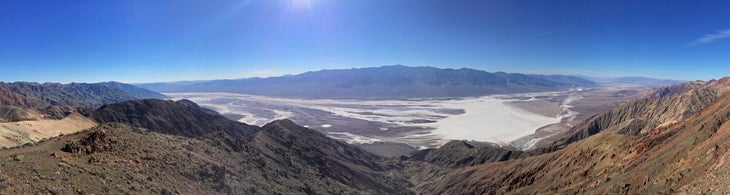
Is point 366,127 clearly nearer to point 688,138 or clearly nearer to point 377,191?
point 377,191

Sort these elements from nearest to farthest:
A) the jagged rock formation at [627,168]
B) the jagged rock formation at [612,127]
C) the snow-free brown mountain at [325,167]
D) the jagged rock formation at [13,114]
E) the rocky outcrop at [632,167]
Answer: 1. the snow-free brown mountain at [325,167]
2. the rocky outcrop at [632,167]
3. the jagged rock formation at [627,168]
4. the jagged rock formation at [13,114]
5. the jagged rock formation at [612,127]

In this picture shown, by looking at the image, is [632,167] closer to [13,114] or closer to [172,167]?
[172,167]

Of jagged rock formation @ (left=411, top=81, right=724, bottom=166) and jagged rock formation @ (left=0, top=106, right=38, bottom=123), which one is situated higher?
jagged rock formation @ (left=0, top=106, right=38, bottom=123)

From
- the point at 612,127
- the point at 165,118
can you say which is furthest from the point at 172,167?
the point at 612,127

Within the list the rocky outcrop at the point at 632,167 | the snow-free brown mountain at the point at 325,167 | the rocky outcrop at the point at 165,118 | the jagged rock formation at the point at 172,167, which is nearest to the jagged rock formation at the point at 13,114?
the rocky outcrop at the point at 165,118

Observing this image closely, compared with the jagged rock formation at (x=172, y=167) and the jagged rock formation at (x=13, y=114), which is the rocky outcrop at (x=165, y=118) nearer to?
the jagged rock formation at (x=13, y=114)

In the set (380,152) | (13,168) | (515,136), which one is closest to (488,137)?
(515,136)

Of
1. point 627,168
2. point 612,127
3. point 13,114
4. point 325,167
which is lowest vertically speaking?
point 325,167

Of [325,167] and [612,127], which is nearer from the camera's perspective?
[325,167]

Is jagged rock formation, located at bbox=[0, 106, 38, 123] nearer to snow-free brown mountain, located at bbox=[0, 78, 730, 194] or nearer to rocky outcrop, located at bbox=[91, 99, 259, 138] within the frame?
rocky outcrop, located at bbox=[91, 99, 259, 138]

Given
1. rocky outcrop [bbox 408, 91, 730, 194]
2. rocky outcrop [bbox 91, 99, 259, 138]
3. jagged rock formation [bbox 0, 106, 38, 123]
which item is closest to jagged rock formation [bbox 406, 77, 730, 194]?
rocky outcrop [bbox 408, 91, 730, 194]

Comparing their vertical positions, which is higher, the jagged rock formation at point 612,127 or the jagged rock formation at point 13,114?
the jagged rock formation at point 13,114
